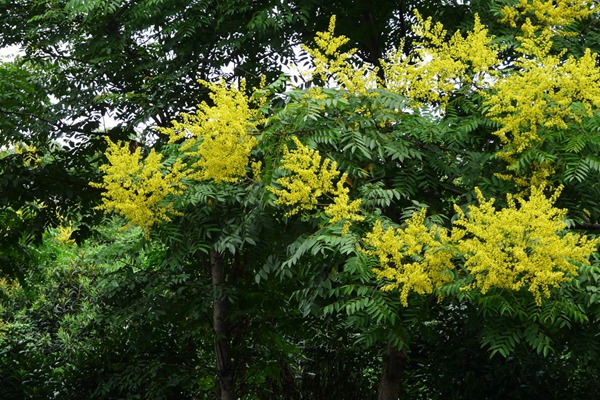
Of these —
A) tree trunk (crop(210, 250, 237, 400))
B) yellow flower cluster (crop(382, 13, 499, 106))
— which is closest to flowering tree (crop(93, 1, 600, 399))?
yellow flower cluster (crop(382, 13, 499, 106))

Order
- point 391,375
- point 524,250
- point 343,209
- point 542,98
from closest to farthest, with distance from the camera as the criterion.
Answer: point 524,250 < point 343,209 < point 542,98 < point 391,375

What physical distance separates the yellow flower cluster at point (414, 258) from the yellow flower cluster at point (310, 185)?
0.25 meters

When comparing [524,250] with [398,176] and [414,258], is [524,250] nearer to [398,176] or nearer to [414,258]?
[414,258]

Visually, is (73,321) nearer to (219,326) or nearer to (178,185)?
(219,326)

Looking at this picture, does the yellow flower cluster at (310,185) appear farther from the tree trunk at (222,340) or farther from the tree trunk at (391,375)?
the tree trunk at (222,340)

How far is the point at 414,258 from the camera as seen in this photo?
4.26 metres

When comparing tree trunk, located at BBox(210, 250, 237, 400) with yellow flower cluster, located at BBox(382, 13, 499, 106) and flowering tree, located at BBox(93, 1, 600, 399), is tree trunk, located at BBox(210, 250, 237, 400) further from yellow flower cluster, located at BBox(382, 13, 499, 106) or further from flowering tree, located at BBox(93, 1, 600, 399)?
yellow flower cluster, located at BBox(382, 13, 499, 106)

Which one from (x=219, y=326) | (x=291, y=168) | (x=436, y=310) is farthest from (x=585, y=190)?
(x=219, y=326)

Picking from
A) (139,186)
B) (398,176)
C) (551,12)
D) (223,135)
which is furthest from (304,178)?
(551,12)

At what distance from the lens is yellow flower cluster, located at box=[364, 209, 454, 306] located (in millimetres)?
4141

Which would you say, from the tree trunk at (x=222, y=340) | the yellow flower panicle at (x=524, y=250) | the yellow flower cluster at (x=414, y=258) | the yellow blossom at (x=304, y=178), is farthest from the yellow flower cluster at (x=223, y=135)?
the tree trunk at (x=222, y=340)

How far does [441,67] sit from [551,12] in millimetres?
1157

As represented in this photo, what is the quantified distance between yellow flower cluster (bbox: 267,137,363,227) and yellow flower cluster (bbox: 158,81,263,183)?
1.31 feet

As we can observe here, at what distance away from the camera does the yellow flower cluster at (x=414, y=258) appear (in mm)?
4141
